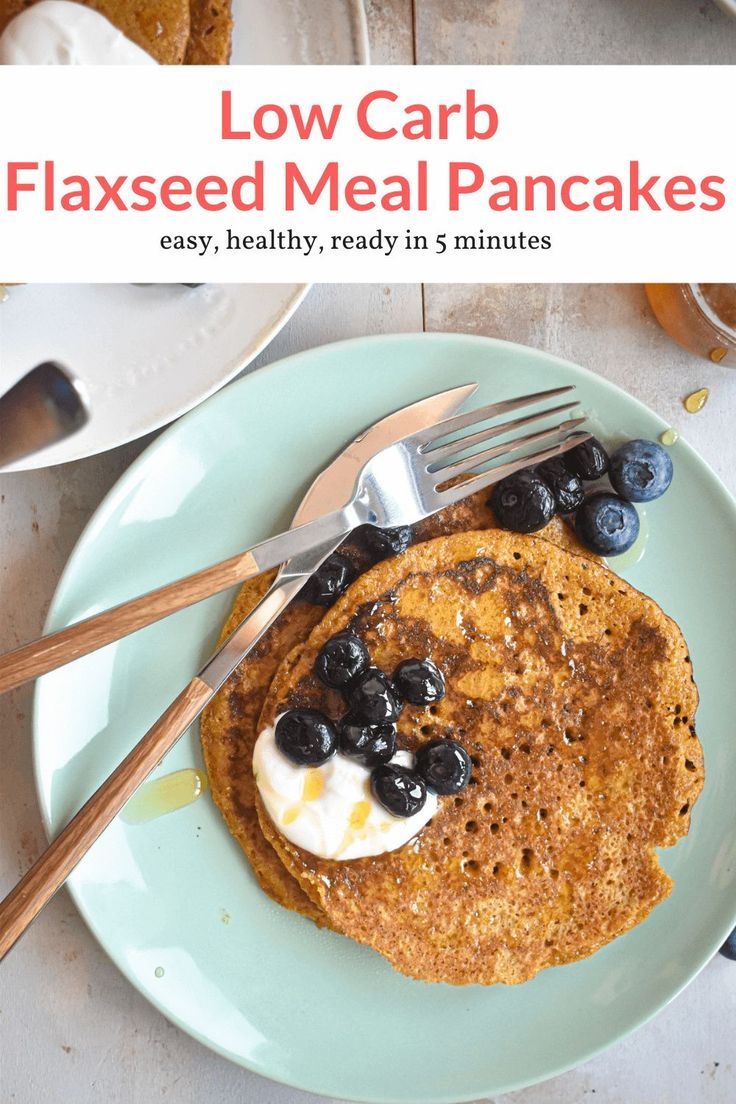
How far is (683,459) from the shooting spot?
143 centimetres

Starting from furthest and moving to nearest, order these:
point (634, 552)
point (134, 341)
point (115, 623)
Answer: point (634, 552) < point (134, 341) < point (115, 623)

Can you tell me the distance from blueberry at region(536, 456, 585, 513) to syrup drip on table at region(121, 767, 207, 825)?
67 centimetres

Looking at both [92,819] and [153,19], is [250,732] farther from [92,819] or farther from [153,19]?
[153,19]

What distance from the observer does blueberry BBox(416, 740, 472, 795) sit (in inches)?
50.6

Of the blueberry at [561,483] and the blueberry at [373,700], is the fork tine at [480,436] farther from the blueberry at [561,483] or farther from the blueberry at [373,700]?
the blueberry at [373,700]

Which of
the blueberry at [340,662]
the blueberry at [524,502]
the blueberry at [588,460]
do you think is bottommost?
the blueberry at [340,662]

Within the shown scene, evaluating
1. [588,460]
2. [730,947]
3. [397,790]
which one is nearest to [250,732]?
[397,790]

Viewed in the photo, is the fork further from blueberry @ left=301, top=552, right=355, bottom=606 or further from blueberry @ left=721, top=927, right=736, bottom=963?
blueberry @ left=721, top=927, right=736, bottom=963

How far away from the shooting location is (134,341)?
4.43 ft

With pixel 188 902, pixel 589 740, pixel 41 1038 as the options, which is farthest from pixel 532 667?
pixel 41 1038

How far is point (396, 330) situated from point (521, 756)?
27.2 inches

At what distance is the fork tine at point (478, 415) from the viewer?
53.1 inches

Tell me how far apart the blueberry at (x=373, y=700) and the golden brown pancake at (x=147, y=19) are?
894 mm

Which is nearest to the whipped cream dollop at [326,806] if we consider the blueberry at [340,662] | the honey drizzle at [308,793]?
the honey drizzle at [308,793]
